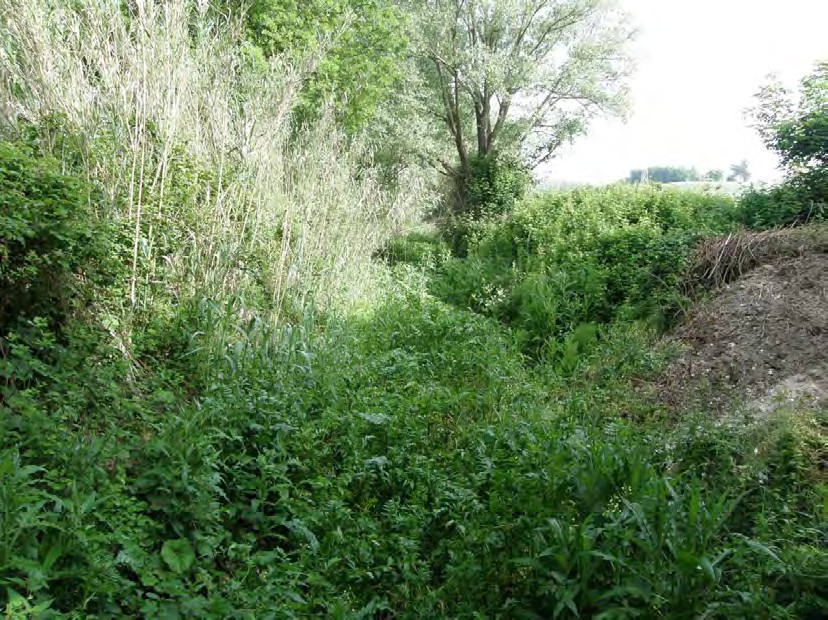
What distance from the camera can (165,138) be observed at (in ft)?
14.0

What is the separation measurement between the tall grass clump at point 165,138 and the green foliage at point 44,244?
407 mm

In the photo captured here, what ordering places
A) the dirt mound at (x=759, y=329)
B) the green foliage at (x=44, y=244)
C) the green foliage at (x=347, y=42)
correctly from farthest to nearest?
the green foliage at (x=347, y=42), the dirt mound at (x=759, y=329), the green foliage at (x=44, y=244)

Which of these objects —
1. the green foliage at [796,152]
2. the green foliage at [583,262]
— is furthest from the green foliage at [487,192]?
the green foliage at [796,152]

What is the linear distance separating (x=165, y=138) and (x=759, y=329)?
522 centimetres

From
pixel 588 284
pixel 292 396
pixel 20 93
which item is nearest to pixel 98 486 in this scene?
pixel 292 396

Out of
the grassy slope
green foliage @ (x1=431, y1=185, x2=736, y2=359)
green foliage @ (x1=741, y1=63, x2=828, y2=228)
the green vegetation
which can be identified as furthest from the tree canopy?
the grassy slope

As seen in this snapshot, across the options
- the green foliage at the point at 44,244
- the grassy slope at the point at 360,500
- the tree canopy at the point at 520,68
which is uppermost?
the tree canopy at the point at 520,68

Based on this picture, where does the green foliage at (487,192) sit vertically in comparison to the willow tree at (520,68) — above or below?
below

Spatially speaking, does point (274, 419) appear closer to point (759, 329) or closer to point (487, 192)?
point (759, 329)

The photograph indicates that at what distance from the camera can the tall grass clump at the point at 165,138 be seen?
3977 millimetres

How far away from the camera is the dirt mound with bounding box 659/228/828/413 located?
454 cm

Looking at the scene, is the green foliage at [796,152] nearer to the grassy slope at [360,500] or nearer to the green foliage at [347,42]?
the grassy slope at [360,500]

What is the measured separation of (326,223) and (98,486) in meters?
4.07

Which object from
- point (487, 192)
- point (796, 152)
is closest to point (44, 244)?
point (796, 152)
